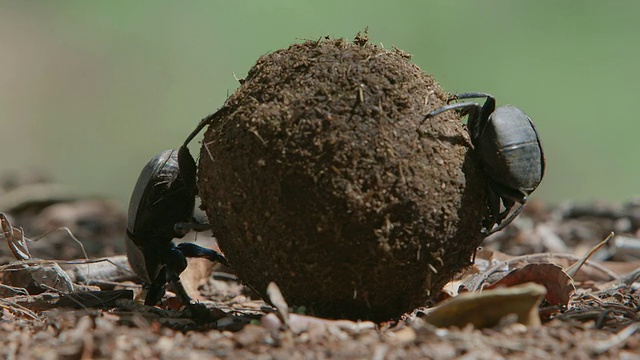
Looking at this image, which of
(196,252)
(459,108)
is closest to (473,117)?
(459,108)

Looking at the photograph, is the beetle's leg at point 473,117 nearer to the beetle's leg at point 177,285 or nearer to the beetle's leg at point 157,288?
the beetle's leg at point 177,285

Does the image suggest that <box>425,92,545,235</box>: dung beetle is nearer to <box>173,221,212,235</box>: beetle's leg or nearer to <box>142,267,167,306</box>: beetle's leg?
<box>173,221,212,235</box>: beetle's leg

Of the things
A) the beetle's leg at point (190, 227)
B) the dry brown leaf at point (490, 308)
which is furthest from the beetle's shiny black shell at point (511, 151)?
the beetle's leg at point (190, 227)

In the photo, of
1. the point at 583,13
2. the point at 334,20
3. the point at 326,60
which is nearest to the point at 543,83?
the point at 583,13

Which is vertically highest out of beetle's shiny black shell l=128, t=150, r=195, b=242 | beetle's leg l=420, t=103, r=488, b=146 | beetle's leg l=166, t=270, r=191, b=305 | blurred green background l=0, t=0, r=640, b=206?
blurred green background l=0, t=0, r=640, b=206

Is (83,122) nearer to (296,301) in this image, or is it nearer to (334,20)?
(334,20)

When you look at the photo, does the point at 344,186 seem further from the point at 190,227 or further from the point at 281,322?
the point at 190,227

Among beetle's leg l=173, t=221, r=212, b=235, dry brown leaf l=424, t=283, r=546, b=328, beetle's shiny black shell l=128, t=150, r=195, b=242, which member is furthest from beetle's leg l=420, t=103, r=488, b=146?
beetle's shiny black shell l=128, t=150, r=195, b=242
